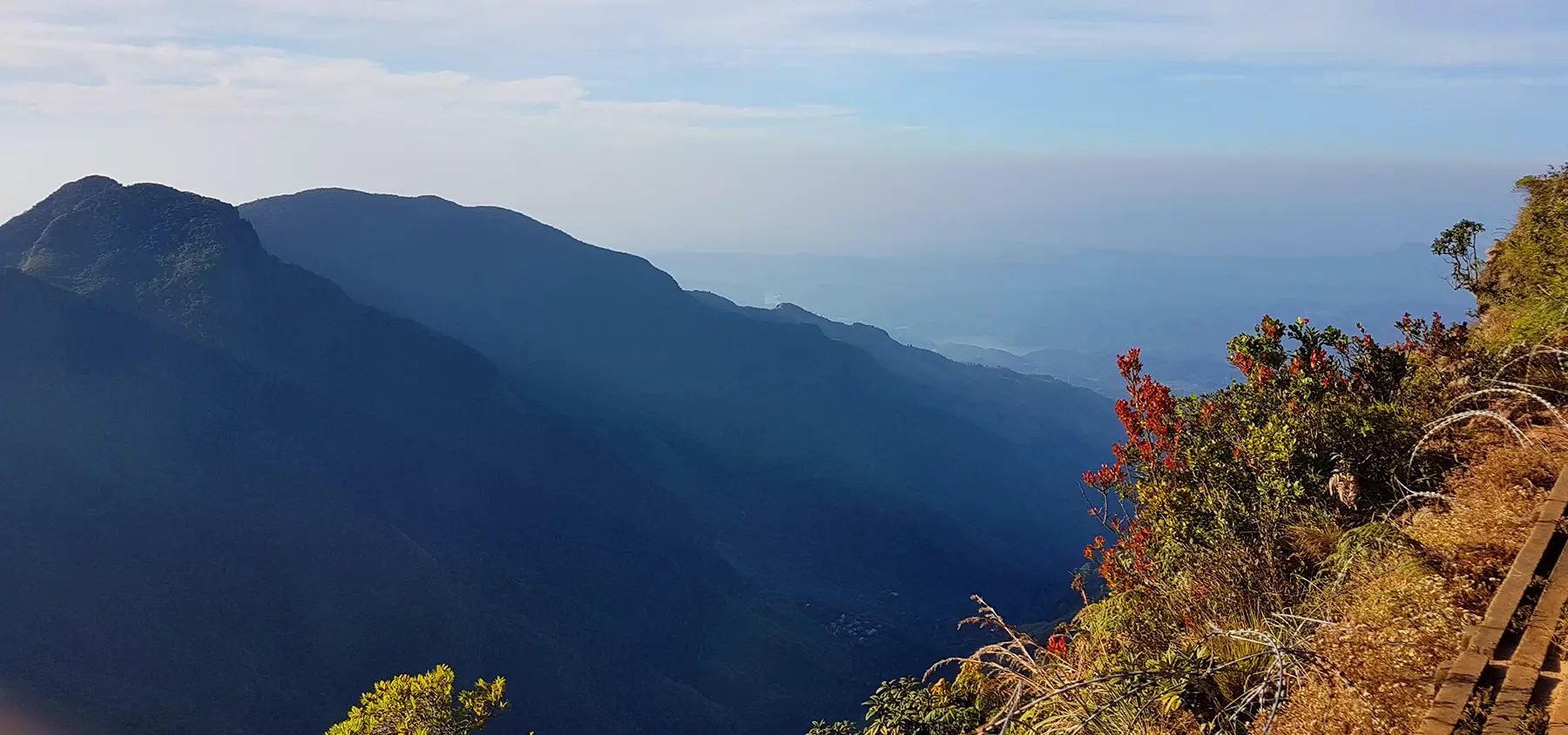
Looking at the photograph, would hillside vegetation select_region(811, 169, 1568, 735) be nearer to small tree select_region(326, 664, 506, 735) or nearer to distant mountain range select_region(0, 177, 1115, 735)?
small tree select_region(326, 664, 506, 735)

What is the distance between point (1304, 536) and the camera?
665cm

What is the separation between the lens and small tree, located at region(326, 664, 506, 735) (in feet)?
44.3

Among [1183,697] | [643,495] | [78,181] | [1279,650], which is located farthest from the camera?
[643,495]

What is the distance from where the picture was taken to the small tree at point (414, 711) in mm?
13492

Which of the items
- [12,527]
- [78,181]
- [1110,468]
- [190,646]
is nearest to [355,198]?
[78,181]

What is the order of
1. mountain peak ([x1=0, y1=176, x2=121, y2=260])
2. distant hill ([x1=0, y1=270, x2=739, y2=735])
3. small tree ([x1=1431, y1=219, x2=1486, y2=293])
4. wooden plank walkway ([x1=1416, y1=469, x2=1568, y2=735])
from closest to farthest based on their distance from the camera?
wooden plank walkway ([x1=1416, y1=469, x2=1568, y2=735]) → small tree ([x1=1431, y1=219, x2=1486, y2=293]) → distant hill ([x1=0, y1=270, x2=739, y2=735]) → mountain peak ([x1=0, y1=176, x2=121, y2=260])

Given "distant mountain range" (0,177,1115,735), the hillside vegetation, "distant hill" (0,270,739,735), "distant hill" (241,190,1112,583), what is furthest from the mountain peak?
the hillside vegetation

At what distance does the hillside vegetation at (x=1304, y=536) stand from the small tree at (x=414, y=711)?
683 cm

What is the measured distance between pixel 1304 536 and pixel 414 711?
12.9 m

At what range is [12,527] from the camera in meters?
41.4

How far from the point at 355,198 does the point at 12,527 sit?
7635 cm

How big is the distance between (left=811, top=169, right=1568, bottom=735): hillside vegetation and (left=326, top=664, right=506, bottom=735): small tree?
269 inches

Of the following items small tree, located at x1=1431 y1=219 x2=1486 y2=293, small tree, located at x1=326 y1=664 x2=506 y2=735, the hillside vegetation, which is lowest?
small tree, located at x1=326 y1=664 x2=506 y2=735

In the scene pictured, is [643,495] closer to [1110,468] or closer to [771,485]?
[771,485]
